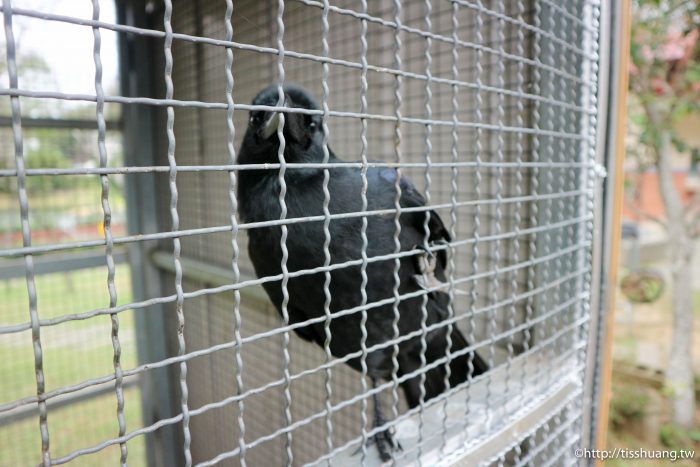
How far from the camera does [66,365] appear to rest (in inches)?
120

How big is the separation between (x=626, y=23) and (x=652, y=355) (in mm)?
2651

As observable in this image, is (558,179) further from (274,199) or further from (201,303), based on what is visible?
(201,303)

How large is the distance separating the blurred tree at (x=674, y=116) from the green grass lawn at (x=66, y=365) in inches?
119

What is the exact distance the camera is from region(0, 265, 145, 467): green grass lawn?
2826mm

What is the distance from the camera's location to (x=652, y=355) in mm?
A: 3094

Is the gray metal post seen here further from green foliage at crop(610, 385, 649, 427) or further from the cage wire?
green foliage at crop(610, 385, 649, 427)

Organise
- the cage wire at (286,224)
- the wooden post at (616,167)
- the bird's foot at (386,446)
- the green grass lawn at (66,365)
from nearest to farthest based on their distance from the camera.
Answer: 1. the cage wire at (286,224)
2. the bird's foot at (386,446)
3. the wooden post at (616,167)
4. the green grass lawn at (66,365)

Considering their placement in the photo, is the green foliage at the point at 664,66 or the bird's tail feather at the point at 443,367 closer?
the bird's tail feather at the point at 443,367

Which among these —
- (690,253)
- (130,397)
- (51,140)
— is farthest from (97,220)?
(690,253)

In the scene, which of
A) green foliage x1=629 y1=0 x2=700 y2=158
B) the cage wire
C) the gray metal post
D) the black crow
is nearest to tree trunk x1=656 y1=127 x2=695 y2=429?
green foliage x1=629 y1=0 x2=700 y2=158

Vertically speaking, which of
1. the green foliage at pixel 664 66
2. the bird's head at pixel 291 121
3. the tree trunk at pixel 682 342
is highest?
the green foliage at pixel 664 66

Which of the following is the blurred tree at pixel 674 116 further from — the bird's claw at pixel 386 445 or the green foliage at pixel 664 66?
the bird's claw at pixel 386 445

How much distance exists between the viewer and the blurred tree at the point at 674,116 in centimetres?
215

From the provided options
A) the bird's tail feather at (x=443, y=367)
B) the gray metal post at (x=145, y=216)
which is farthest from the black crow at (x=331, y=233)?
the gray metal post at (x=145, y=216)
